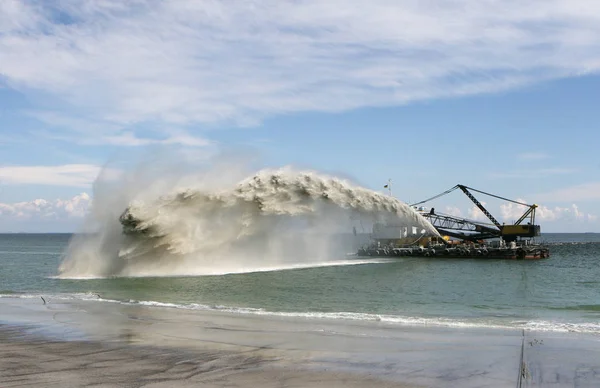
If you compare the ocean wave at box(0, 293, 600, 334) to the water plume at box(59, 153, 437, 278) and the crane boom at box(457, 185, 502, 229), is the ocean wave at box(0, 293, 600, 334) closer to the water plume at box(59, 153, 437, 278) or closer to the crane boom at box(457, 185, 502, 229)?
the water plume at box(59, 153, 437, 278)

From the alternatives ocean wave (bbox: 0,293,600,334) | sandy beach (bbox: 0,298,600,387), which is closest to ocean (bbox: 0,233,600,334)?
ocean wave (bbox: 0,293,600,334)

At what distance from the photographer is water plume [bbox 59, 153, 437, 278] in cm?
3709

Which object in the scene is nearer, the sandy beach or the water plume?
the sandy beach

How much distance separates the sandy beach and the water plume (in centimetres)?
1657

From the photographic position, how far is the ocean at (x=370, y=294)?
21891mm

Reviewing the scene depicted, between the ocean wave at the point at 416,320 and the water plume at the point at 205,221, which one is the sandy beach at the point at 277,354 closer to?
the ocean wave at the point at 416,320

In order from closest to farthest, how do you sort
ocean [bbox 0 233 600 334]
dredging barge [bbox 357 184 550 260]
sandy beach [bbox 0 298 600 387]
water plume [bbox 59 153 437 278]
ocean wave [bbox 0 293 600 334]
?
sandy beach [bbox 0 298 600 387] → ocean wave [bbox 0 293 600 334] → ocean [bbox 0 233 600 334] → water plume [bbox 59 153 437 278] → dredging barge [bbox 357 184 550 260]

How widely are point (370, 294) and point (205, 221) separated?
46.2ft

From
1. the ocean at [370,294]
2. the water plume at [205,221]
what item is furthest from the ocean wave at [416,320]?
the water plume at [205,221]

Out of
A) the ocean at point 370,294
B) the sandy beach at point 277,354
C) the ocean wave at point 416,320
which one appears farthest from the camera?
the ocean at point 370,294

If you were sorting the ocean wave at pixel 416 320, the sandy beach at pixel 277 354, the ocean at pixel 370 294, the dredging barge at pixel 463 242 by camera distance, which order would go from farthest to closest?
the dredging barge at pixel 463 242
the ocean at pixel 370 294
the ocean wave at pixel 416 320
the sandy beach at pixel 277 354

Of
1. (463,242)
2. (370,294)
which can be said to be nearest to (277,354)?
(370,294)

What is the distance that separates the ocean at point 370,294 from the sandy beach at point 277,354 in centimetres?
300

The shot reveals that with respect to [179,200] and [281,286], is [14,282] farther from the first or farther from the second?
[281,286]
